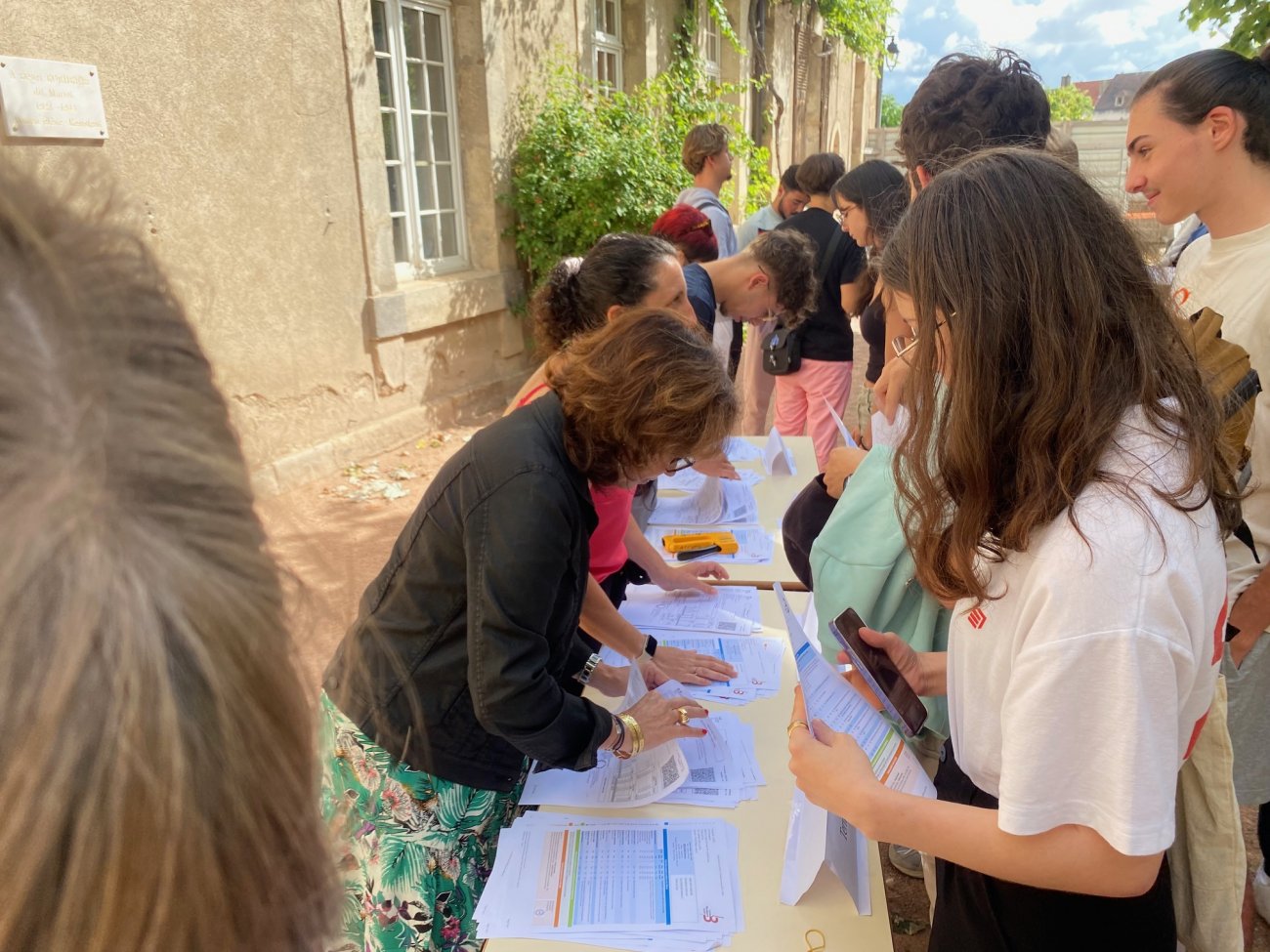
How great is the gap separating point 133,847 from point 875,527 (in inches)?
55.4

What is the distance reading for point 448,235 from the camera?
20.7 feet

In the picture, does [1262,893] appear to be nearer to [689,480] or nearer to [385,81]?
[689,480]

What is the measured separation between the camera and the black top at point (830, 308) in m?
4.12

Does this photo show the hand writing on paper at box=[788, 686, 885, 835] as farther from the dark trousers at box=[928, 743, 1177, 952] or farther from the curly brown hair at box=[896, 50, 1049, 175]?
the curly brown hair at box=[896, 50, 1049, 175]

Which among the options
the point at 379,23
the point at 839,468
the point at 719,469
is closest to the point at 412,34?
the point at 379,23

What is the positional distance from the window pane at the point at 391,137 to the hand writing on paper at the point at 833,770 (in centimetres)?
550

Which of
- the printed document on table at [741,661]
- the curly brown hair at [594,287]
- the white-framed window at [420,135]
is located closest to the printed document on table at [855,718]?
the printed document on table at [741,661]

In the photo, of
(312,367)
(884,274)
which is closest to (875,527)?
(884,274)

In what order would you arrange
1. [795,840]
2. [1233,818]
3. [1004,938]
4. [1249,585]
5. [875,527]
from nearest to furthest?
[1004,938] → [1233,818] → [795,840] → [875,527] → [1249,585]

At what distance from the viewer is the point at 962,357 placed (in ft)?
3.02

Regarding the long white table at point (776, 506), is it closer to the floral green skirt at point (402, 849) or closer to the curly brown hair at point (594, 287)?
the curly brown hair at point (594, 287)

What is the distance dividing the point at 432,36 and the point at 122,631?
6.50 metres

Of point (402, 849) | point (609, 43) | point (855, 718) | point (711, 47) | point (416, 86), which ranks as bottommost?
point (402, 849)

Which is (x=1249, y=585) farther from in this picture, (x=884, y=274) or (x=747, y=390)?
(x=747, y=390)
